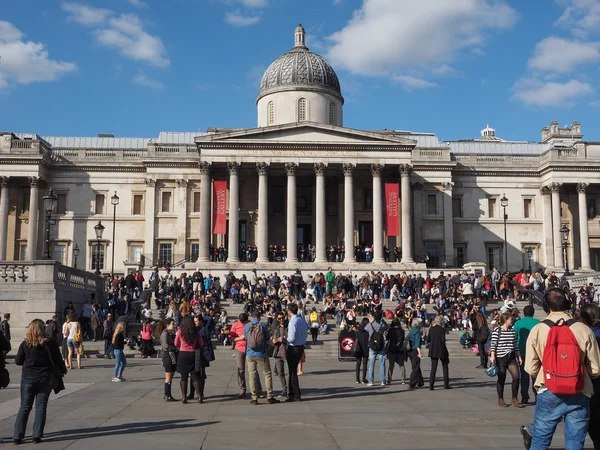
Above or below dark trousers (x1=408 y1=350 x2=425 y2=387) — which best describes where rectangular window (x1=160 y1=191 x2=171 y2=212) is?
above

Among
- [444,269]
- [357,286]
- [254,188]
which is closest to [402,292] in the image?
[357,286]

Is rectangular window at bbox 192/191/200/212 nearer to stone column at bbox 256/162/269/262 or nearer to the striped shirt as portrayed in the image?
stone column at bbox 256/162/269/262

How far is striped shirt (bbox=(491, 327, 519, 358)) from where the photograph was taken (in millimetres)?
13297

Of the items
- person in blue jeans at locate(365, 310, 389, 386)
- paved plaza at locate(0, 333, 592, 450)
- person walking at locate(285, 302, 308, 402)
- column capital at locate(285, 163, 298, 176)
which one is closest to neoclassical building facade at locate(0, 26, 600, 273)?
column capital at locate(285, 163, 298, 176)

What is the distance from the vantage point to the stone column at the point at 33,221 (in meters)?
50.4

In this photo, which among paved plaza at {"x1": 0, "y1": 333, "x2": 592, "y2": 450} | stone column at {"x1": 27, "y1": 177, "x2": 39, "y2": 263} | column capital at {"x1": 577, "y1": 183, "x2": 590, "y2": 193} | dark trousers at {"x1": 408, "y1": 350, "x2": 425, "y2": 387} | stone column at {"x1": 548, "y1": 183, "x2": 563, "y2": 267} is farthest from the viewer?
stone column at {"x1": 548, "y1": 183, "x2": 563, "y2": 267}

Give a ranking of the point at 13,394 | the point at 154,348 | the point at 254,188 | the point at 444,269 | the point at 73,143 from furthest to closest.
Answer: the point at 73,143 → the point at 254,188 → the point at 444,269 → the point at 154,348 → the point at 13,394

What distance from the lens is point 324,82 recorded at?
55.1 metres

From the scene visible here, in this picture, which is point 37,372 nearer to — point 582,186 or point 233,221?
point 233,221

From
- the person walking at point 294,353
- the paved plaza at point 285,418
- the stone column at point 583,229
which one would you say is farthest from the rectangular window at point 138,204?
the person walking at point 294,353

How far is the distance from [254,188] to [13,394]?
38250 mm

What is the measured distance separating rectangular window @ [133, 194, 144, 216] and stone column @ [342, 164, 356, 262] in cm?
1672

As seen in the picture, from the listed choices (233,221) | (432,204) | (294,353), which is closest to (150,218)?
(233,221)

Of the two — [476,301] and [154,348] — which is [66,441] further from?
[476,301]
